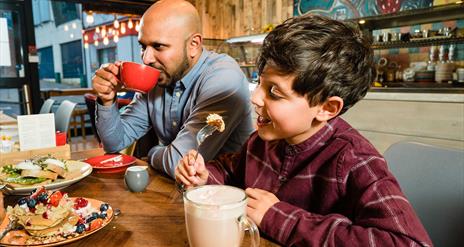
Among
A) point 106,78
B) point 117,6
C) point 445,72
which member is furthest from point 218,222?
point 117,6

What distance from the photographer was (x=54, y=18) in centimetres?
823

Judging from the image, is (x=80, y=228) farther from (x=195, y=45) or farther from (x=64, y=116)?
(x=64, y=116)

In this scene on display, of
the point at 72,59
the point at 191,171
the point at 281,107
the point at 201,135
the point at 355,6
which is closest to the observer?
the point at 281,107

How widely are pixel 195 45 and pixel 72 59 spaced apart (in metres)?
7.85

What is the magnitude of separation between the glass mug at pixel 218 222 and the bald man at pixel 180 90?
65 centimetres

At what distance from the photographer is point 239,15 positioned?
614 centimetres

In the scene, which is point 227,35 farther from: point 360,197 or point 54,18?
point 360,197

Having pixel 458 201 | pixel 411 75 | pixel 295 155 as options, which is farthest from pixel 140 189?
pixel 411 75

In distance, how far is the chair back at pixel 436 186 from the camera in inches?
40.1

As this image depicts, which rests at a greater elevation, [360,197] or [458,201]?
[360,197]

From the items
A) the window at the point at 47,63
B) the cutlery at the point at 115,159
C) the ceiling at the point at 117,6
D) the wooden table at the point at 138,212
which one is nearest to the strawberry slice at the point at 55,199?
the wooden table at the point at 138,212

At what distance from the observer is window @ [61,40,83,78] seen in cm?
847

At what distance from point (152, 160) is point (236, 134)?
40 centimetres

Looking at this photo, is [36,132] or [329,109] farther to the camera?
[36,132]
